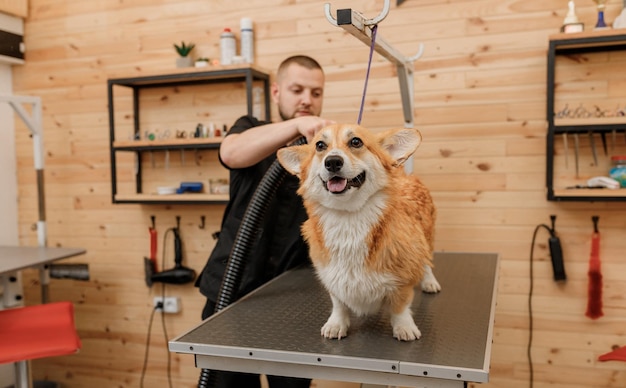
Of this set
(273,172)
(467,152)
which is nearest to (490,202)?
(467,152)

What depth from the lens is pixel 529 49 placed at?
2.58 metres

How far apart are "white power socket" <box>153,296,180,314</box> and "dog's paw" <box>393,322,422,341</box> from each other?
2.20 metres

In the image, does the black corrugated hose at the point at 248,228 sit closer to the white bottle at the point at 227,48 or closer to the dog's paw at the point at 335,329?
the dog's paw at the point at 335,329

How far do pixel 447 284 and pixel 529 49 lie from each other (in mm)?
1392

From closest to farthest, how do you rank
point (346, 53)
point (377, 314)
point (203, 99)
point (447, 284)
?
1. point (377, 314)
2. point (447, 284)
3. point (346, 53)
4. point (203, 99)

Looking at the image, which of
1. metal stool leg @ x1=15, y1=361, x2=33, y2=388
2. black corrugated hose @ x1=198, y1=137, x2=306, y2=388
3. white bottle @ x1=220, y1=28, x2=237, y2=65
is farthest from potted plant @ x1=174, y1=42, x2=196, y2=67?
metal stool leg @ x1=15, y1=361, x2=33, y2=388

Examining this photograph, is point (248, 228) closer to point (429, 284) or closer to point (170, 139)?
point (429, 284)

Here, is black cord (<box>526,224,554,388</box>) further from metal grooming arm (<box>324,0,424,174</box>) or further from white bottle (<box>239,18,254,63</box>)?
white bottle (<box>239,18,254,63</box>)

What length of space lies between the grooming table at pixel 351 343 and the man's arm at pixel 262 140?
0.48m

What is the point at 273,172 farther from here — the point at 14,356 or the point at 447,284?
Result: the point at 14,356

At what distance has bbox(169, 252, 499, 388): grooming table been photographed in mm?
1125

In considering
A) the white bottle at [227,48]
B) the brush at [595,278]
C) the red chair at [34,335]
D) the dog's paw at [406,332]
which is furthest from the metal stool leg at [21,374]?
the brush at [595,278]

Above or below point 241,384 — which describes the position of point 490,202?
above

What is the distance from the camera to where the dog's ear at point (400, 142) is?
124 cm
